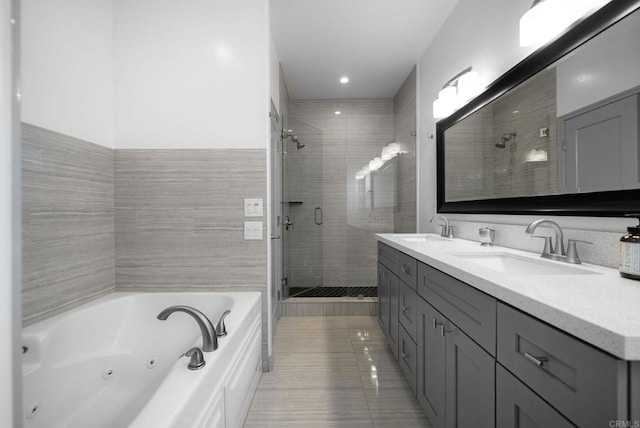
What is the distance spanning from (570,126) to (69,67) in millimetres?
2450

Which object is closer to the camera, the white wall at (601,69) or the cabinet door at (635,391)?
the cabinet door at (635,391)

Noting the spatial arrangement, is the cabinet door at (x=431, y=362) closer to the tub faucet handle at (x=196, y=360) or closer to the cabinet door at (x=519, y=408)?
the cabinet door at (x=519, y=408)

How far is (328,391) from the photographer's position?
1749mm

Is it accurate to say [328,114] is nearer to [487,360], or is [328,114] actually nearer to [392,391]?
[392,391]

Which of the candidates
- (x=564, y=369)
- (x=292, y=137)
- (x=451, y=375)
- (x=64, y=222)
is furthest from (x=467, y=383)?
(x=292, y=137)

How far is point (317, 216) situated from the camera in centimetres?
352

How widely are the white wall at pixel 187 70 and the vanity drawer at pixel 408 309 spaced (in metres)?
1.36

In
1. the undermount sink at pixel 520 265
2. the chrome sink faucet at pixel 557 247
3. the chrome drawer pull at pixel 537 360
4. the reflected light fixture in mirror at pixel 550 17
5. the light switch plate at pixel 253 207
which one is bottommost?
the chrome drawer pull at pixel 537 360

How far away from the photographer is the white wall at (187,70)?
1869mm

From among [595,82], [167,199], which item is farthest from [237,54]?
[595,82]

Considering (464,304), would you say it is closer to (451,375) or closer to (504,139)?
(451,375)

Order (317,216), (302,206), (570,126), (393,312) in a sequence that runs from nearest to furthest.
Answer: (570,126), (393,312), (302,206), (317,216)

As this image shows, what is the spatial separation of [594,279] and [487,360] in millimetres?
417

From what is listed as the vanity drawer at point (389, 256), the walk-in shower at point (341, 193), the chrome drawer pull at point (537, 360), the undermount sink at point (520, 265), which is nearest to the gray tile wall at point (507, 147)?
the undermount sink at point (520, 265)
